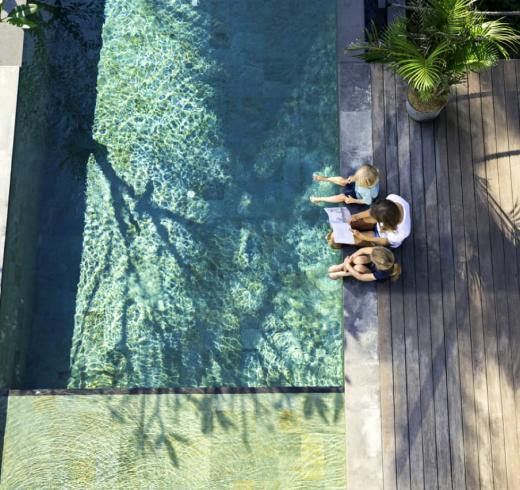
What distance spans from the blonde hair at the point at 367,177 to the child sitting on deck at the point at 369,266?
25.9 inches

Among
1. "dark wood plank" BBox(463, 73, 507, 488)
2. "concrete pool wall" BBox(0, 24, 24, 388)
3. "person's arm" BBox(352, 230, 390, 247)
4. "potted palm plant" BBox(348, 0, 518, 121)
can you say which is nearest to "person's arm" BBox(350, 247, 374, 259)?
"person's arm" BBox(352, 230, 390, 247)

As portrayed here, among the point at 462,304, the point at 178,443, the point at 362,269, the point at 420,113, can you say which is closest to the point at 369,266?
the point at 362,269

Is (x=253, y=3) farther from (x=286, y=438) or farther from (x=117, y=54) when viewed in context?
(x=286, y=438)

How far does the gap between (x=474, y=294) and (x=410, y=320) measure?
28.7 inches

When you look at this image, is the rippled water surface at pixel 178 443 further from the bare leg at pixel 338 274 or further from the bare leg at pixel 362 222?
the bare leg at pixel 362 222

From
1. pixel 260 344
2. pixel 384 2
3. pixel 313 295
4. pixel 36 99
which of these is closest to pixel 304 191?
pixel 313 295

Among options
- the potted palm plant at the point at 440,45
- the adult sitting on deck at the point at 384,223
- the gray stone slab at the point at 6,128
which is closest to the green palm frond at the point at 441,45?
the potted palm plant at the point at 440,45

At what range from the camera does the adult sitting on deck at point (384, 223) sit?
4.94 meters

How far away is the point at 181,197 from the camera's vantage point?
629 centimetres

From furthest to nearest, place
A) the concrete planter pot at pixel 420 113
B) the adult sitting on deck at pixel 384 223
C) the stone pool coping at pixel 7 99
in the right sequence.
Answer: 1. the stone pool coping at pixel 7 99
2. the concrete planter pot at pixel 420 113
3. the adult sitting on deck at pixel 384 223

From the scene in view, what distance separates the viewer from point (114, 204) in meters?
6.31

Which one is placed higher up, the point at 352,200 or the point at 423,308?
the point at 352,200

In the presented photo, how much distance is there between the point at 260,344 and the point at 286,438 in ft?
3.42

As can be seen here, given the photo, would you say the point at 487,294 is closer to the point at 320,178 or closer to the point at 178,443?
the point at 320,178
